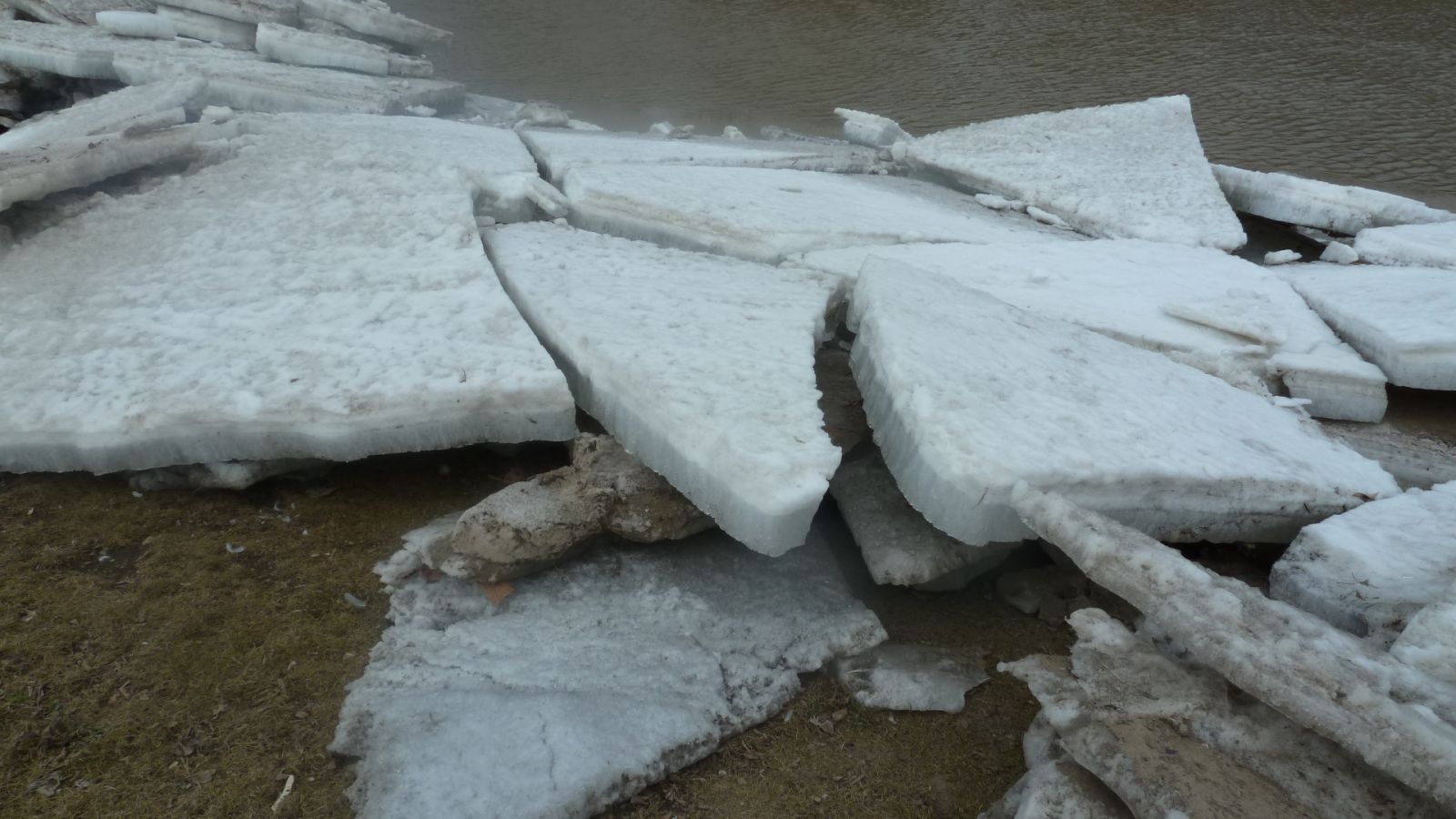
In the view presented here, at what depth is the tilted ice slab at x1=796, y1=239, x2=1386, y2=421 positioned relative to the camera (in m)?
3.01

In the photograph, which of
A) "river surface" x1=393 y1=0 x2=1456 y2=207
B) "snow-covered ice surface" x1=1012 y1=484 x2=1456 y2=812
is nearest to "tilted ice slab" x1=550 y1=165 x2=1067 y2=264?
"snow-covered ice surface" x1=1012 y1=484 x2=1456 y2=812

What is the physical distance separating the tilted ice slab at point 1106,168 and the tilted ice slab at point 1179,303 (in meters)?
0.40

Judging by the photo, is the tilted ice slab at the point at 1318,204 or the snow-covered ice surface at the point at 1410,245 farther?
the tilted ice slab at the point at 1318,204

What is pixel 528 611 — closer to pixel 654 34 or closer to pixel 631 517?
pixel 631 517

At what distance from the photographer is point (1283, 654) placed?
148 cm

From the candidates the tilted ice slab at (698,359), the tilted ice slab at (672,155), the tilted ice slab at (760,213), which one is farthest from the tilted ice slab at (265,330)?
the tilted ice slab at (672,155)

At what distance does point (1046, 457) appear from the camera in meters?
1.94

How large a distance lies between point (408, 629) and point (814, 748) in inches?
35.2

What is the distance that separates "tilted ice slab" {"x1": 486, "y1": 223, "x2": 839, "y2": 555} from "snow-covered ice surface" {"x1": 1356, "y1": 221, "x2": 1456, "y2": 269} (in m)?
2.95

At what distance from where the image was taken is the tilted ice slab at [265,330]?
2.17 m

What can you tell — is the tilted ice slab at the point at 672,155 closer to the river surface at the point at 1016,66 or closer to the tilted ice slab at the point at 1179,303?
the tilted ice slab at the point at 1179,303

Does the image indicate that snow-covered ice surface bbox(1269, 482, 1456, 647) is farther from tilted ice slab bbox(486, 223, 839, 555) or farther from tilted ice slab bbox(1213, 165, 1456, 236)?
tilted ice slab bbox(1213, 165, 1456, 236)

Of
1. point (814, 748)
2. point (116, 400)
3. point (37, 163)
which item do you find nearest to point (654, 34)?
point (37, 163)

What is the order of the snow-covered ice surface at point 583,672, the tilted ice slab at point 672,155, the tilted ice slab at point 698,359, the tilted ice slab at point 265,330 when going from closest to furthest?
the snow-covered ice surface at point 583,672
the tilted ice slab at point 698,359
the tilted ice slab at point 265,330
the tilted ice slab at point 672,155
